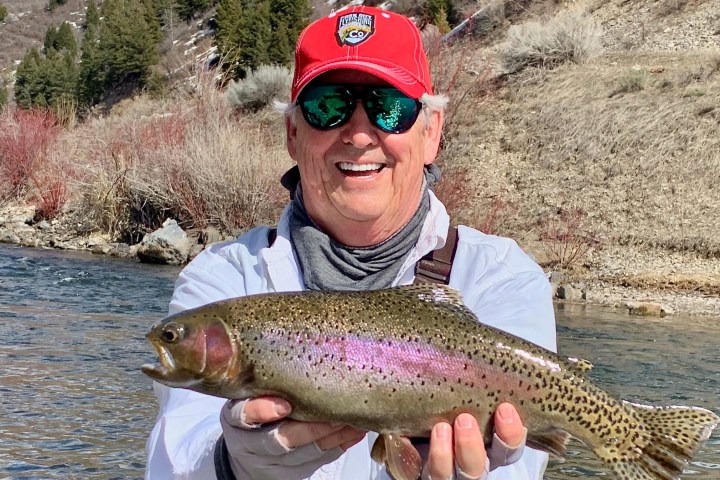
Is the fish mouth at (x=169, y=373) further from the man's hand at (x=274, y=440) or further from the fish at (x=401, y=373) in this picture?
the man's hand at (x=274, y=440)

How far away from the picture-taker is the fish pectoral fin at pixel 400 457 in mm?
2521

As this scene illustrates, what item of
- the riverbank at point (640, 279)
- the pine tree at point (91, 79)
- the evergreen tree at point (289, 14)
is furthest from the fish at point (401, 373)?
the pine tree at point (91, 79)

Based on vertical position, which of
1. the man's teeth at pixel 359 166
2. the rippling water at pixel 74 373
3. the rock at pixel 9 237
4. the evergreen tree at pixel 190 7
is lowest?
the rock at pixel 9 237

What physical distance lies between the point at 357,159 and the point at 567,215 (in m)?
19.7

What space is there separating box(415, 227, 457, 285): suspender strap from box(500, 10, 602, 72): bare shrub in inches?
1150

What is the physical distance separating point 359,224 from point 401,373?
77 centimetres

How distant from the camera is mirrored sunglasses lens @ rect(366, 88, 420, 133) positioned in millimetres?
3100

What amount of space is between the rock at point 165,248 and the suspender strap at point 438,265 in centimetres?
1831

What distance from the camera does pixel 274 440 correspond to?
8.00 ft

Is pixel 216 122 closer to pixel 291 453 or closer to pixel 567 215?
pixel 567 215

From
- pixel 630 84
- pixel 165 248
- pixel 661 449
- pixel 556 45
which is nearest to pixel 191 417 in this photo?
pixel 661 449

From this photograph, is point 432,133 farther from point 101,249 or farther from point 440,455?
point 101,249

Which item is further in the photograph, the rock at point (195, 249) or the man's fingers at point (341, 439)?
the rock at point (195, 249)

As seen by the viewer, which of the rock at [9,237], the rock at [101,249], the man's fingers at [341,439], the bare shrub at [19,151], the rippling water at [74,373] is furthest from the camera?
the bare shrub at [19,151]
